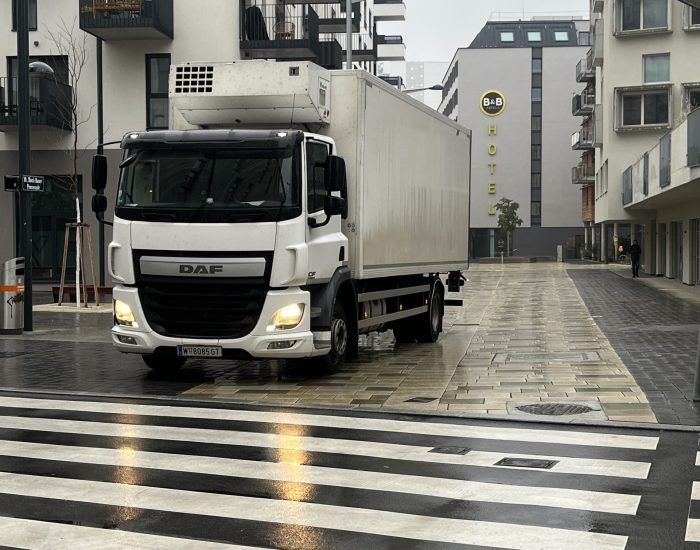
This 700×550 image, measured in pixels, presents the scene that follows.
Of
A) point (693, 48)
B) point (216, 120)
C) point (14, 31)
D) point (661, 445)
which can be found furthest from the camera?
point (693, 48)

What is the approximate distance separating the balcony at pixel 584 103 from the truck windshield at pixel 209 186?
63064mm

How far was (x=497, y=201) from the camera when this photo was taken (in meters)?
104

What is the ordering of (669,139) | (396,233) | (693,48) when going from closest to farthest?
(396,233) → (669,139) → (693,48)

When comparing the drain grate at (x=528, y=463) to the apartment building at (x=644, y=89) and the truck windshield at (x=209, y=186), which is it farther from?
the apartment building at (x=644, y=89)

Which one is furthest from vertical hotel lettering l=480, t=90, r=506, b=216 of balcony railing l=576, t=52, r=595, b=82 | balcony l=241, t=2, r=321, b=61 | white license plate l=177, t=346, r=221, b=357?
white license plate l=177, t=346, r=221, b=357

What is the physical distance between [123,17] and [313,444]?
81.4 feet

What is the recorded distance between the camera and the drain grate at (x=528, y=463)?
26.2ft

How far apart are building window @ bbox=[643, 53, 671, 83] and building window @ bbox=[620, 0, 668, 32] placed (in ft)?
4.78

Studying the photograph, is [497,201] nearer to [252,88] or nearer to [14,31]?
[14,31]

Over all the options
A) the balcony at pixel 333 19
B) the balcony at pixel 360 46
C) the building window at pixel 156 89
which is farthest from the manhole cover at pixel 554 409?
the balcony at pixel 360 46

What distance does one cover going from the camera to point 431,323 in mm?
18078

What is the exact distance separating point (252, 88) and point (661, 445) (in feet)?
21.9

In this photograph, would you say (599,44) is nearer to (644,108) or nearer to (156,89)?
(644,108)

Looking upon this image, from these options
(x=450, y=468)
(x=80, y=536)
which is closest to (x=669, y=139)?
(x=450, y=468)
